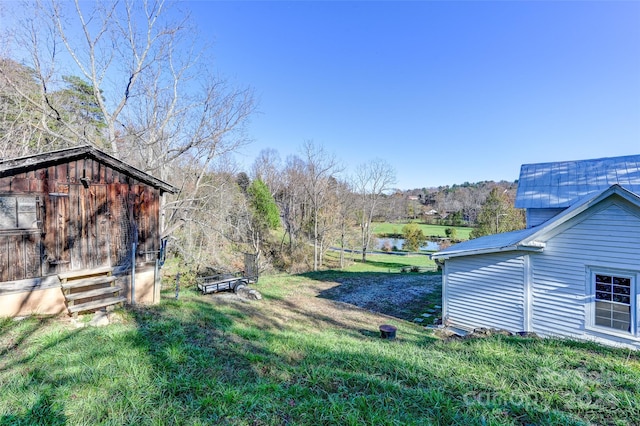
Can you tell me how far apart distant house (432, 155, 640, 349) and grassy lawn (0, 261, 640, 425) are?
9.19ft

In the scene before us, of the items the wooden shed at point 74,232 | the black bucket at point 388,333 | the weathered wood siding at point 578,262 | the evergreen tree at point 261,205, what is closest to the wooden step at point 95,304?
Result: the wooden shed at point 74,232

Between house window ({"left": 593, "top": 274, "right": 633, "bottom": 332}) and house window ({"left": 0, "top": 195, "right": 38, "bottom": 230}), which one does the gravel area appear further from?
house window ({"left": 0, "top": 195, "right": 38, "bottom": 230})

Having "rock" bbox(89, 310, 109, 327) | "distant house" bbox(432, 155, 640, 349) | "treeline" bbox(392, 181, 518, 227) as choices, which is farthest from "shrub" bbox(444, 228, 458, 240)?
"rock" bbox(89, 310, 109, 327)

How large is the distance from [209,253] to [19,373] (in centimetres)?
1211

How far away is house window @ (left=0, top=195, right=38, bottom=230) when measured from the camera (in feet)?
17.1

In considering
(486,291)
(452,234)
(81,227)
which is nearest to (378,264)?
(452,234)

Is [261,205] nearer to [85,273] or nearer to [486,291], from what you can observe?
[85,273]

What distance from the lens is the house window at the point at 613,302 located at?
22.2ft

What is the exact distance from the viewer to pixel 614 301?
6914mm

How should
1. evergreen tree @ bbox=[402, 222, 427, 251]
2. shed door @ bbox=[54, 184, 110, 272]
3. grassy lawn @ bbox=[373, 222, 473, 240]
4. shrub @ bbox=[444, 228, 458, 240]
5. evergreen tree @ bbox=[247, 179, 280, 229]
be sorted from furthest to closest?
grassy lawn @ bbox=[373, 222, 473, 240]
shrub @ bbox=[444, 228, 458, 240]
evergreen tree @ bbox=[402, 222, 427, 251]
evergreen tree @ bbox=[247, 179, 280, 229]
shed door @ bbox=[54, 184, 110, 272]

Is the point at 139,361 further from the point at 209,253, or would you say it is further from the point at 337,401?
the point at 209,253

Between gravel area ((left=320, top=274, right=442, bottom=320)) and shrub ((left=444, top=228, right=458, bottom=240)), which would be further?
shrub ((left=444, top=228, right=458, bottom=240))

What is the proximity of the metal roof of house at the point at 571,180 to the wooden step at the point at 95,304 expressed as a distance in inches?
577

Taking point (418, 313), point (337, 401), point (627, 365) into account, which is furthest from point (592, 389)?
point (418, 313)
